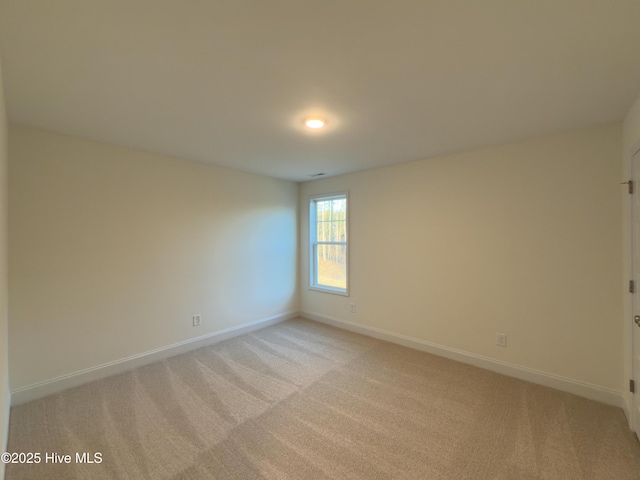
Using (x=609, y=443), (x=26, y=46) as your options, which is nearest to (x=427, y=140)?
(x=609, y=443)

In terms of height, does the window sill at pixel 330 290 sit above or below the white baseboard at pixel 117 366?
above

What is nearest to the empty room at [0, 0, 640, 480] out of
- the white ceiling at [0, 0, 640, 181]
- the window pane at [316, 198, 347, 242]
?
the white ceiling at [0, 0, 640, 181]

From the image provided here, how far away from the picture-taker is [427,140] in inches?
106

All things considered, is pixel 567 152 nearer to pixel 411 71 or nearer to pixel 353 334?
pixel 411 71

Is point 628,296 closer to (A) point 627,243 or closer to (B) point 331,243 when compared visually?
(A) point 627,243

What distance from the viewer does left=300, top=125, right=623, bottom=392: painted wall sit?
2338 millimetres

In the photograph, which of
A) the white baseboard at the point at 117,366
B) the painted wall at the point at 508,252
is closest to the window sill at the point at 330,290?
the painted wall at the point at 508,252

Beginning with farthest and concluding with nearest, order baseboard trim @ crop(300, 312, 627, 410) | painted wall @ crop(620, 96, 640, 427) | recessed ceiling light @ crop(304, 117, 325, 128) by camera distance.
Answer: baseboard trim @ crop(300, 312, 627, 410), recessed ceiling light @ crop(304, 117, 325, 128), painted wall @ crop(620, 96, 640, 427)

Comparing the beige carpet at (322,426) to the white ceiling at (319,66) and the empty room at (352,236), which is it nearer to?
the empty room at (352,236)

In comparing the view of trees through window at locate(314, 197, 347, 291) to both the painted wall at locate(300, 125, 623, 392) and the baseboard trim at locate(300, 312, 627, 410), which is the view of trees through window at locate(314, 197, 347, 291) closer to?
the painted wall at locate(300, 125, 623, 392)

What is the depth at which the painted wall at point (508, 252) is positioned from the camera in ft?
7.67

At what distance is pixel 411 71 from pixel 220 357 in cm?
335

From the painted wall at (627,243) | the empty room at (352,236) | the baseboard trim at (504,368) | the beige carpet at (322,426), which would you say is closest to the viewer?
the empty room at (352,236)

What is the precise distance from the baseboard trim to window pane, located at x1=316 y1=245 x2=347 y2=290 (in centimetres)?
67
